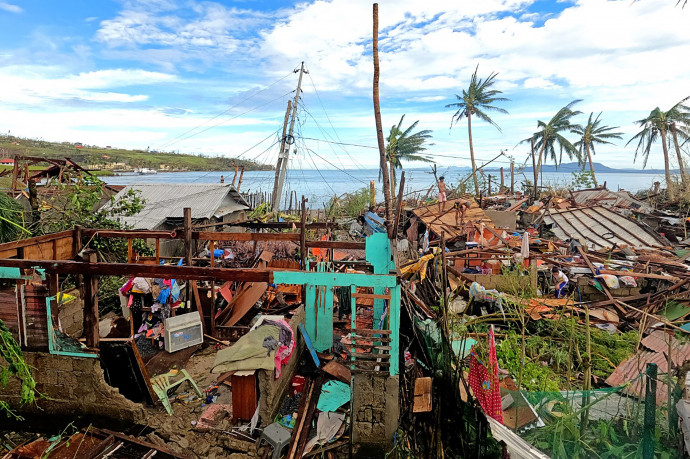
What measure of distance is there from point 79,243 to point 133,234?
1.21m

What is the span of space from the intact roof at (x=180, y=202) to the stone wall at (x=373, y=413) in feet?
35.2

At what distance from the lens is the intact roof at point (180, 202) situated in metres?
14.3

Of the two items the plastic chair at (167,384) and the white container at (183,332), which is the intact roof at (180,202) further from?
the plastic chair at (167,384)

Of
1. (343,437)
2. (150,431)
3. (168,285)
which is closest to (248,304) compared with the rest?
(168,285)

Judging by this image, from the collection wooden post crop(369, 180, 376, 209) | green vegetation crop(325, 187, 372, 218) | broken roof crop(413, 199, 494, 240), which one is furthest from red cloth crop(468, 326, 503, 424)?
green vegetation crop(325, 187, 372, 218)

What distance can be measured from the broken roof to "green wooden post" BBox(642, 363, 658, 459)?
445 inches

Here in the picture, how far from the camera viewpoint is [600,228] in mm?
15742

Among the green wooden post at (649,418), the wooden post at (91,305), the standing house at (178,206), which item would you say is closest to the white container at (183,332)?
the wooden post at (91,305)

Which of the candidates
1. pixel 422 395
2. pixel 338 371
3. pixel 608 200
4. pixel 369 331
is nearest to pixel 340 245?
pixel 338 371

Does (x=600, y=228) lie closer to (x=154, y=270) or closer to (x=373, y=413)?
(x=373, y=413)

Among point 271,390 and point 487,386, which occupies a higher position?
point 487,386

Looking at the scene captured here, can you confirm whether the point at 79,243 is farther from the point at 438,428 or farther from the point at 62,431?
the point at 438,428

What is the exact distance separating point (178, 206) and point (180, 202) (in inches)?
18.3

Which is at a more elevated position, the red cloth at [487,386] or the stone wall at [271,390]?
the red cloth at [487,386]
